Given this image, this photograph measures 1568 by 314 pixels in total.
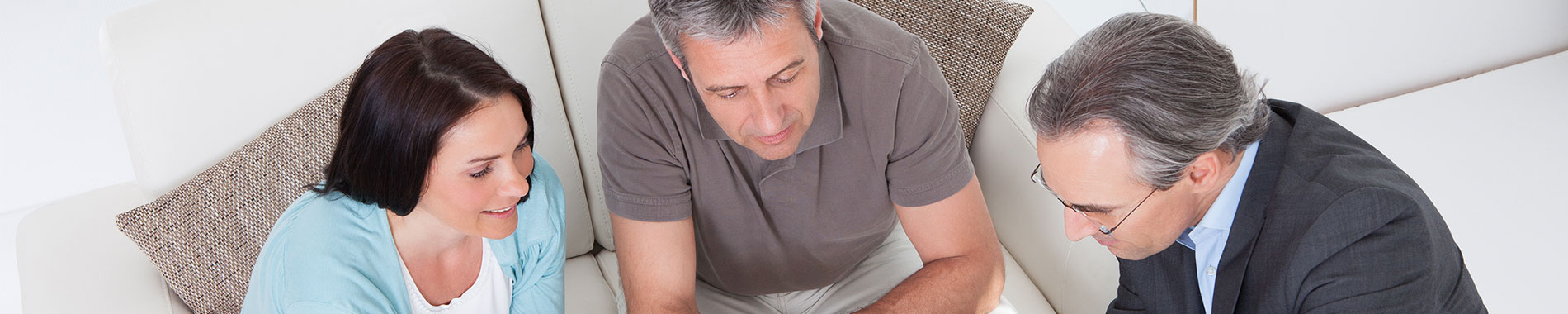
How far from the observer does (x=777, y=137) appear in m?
1.54

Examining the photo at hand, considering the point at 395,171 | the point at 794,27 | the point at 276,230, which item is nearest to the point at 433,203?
the point at 395,171

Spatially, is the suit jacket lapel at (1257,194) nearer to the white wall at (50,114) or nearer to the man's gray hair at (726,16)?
the man's gray hair at (726,16)

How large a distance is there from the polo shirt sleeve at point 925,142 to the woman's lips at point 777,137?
8.6 inches

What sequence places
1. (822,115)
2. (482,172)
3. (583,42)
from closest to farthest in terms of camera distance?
(482,172), (822,115), (583,42)

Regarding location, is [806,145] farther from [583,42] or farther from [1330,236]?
[1330,236]

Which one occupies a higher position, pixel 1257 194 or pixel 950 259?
pixel 1257 194

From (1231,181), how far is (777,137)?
1.97ft

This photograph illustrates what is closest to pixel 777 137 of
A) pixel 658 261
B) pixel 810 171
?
pixel 810 171

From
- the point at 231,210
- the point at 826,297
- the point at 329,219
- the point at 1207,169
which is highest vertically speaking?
the point at 1207,169

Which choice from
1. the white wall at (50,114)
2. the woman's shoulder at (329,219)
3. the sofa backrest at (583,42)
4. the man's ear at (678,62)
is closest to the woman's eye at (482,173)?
the woman's shoulder at (329,219)

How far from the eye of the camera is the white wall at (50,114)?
2.44 m

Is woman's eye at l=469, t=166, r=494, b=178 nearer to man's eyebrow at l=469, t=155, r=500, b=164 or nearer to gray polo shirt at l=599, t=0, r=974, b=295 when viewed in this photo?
man's eyebrow at l=469, t=155, r=500, b=164

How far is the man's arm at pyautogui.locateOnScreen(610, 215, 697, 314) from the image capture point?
5.55ft

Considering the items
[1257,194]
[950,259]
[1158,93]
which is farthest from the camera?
[950,259]
